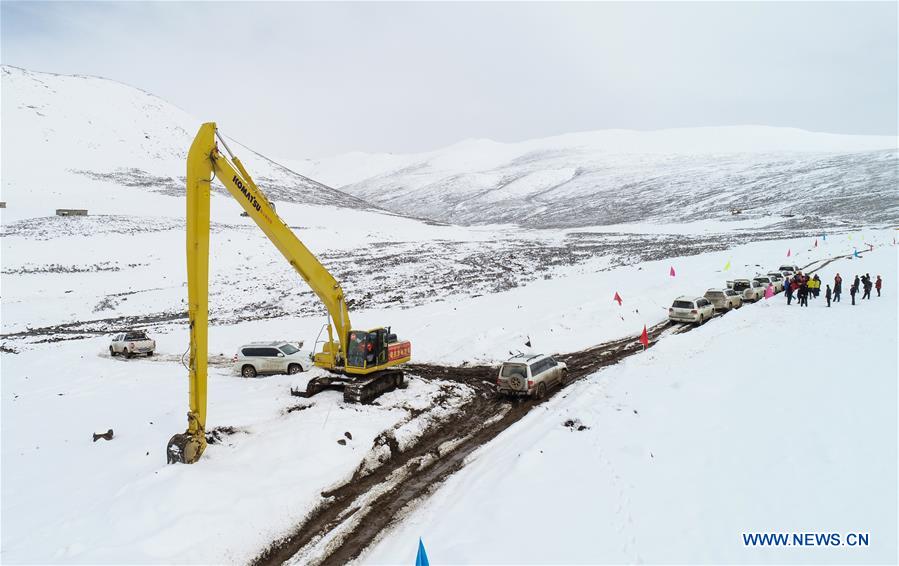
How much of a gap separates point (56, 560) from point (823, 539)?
47.4ft

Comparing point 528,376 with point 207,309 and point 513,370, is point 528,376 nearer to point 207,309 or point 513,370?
point 513,370

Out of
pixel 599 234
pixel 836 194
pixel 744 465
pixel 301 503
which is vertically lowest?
pixel 301 503

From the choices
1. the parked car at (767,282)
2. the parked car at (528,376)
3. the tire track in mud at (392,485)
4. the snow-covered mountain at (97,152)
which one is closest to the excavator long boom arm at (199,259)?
the tire track in mud at (392,485)

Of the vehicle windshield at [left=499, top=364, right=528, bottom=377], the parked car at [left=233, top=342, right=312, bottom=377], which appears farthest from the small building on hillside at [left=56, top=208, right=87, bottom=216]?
the vehicle windshield at [left=499, top=364, right=528, bottom=377]

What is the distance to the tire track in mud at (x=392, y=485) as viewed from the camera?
11203 millimetres

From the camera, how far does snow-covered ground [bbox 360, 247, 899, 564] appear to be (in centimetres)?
997

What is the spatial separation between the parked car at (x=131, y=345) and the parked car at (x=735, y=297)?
111ft

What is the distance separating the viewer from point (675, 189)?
153375mm

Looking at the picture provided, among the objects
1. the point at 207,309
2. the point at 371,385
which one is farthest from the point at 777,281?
the point at 207,309

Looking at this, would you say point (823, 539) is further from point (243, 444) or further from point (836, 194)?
point (836, 194)

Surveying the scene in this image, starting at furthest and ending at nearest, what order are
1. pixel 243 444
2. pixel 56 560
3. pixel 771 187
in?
1. pixel 771 187
2. pixel 243 444
3. pixel 56 560

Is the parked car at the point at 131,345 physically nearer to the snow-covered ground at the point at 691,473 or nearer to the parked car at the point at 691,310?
the snow-covered ground at the point at 691,473

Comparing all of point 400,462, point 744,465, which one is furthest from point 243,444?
point 744,465

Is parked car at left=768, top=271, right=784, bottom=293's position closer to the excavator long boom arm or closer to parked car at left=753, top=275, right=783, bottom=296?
parked car at left=753, top=275, right=783, bottom=296
